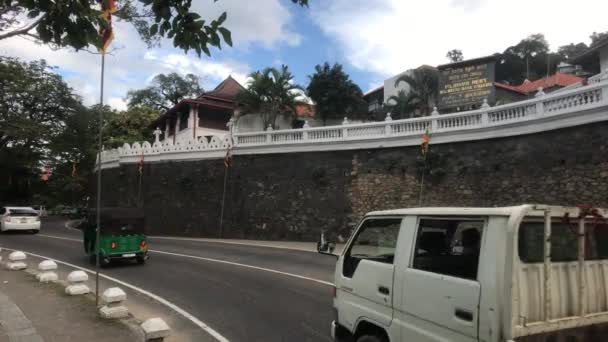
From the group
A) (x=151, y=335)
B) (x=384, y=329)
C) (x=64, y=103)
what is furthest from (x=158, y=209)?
(x=384, y=329)

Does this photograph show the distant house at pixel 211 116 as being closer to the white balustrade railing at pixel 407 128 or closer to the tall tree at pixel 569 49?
the white balustrade railing at pixel 407 128

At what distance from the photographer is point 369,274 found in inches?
178

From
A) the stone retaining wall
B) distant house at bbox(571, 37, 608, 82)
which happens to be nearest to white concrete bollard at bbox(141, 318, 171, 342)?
the stone retaining wall

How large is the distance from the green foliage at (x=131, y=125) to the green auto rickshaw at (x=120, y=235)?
112ft

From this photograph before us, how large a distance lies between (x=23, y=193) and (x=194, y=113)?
23.3 meters

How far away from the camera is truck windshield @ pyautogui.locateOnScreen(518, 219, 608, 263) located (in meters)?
3.24

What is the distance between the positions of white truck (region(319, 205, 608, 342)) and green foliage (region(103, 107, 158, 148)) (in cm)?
4620

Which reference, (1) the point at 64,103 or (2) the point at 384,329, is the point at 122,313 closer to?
(2) the point at 384,329

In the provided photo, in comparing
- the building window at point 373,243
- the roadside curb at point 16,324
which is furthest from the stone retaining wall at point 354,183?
the roadside curb at point 16,324

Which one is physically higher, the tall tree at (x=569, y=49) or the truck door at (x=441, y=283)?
the tall tree at (x=569, y=49)

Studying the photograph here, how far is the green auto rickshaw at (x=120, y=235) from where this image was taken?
536 inches

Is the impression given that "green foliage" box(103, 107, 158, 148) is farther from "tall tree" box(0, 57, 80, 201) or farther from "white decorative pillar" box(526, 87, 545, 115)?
"white decorative pillar" box(526, 87, 545, 115)

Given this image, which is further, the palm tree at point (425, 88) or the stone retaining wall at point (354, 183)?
the palm tree at point (425, 88)

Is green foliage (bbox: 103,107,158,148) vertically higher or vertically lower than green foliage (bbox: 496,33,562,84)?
lower
